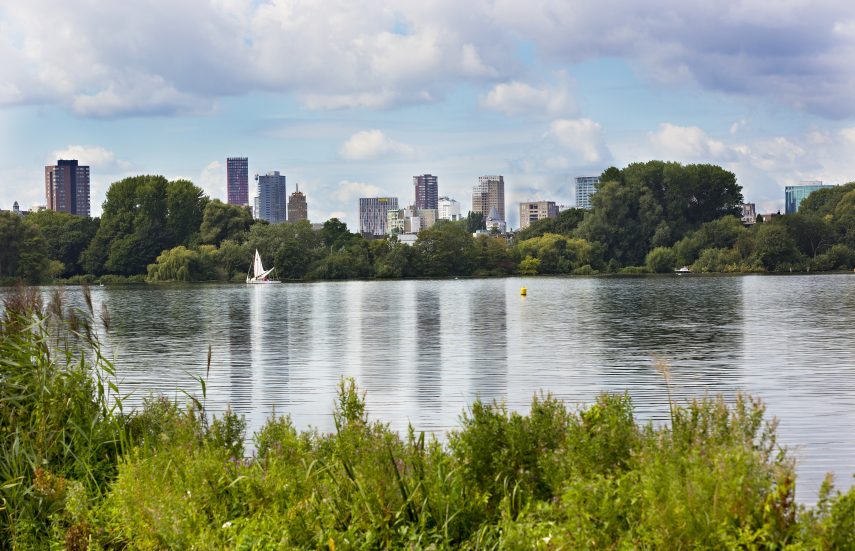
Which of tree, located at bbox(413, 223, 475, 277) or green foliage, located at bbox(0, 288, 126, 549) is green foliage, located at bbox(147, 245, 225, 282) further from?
green foliage, located at bbox(0, 288, 126, 549)

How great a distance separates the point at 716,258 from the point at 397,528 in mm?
111937

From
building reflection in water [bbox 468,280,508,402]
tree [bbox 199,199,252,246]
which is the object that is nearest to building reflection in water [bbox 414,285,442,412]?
building reflection in water [bbox 468,280,508,402]

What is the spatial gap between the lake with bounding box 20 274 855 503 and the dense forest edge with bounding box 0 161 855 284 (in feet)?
231

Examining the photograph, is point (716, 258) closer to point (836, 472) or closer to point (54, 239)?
point (54, 239)

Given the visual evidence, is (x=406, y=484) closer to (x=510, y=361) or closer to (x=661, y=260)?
(x=510, y=361)

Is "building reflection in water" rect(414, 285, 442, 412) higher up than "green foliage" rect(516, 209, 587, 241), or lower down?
lower down

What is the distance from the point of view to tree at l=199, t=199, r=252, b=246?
115875mm

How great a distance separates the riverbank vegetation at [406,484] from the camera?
4.45 meters

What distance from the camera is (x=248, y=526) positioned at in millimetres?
5418

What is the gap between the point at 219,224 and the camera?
116500mm

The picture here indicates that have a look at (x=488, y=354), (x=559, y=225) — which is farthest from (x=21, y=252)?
(x=488, y=354)

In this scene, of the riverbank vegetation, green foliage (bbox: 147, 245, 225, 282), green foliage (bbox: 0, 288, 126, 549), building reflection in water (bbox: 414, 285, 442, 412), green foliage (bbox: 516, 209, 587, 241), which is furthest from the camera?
green foliage (bbox: 516, 209, 587, 241)

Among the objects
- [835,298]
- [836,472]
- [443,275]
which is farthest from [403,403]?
[443,275]

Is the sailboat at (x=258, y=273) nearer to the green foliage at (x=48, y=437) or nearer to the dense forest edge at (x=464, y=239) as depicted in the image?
the dense forest edge at (x=464, y=239)
